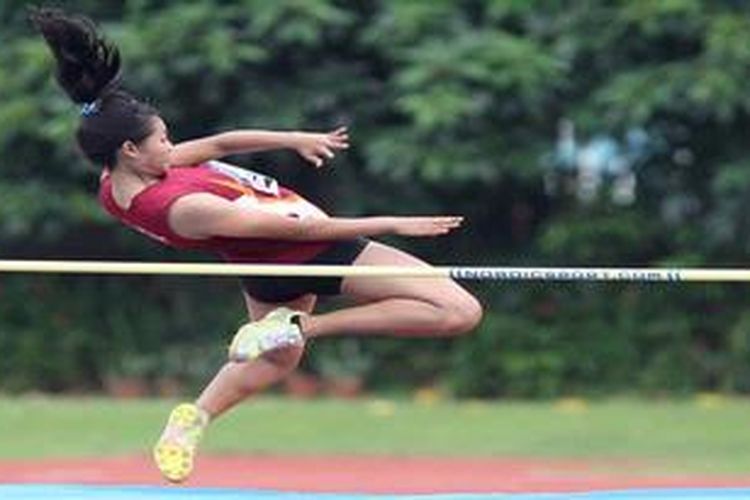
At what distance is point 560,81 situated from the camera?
1605 centimetres

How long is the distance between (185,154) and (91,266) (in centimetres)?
63

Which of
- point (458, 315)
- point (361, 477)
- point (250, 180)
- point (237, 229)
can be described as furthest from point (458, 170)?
point (237, 229)

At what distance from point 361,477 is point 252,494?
2295 mm

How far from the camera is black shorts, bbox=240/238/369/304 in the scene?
9617mm

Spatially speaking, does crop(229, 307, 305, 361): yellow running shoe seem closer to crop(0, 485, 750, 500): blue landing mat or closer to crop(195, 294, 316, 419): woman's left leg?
crop(195, 294, 316, 419): woman's left leg

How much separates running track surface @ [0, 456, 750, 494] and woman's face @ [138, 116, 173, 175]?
1323 millimetres

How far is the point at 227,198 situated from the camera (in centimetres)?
945

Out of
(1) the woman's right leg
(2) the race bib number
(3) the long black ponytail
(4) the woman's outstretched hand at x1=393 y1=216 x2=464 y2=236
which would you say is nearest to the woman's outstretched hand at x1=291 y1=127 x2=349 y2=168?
(2) the race bib number

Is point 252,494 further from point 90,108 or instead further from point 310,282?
point 90,108

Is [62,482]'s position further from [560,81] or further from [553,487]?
[560,81]

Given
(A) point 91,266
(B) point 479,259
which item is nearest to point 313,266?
(A) point 91,266

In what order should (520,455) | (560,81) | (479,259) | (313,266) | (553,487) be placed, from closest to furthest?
1. (313,266)
2. (553,487)
3. (520,455)
4. (560,81)
5. (479,259)

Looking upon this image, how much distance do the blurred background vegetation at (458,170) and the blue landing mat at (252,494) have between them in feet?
18.9

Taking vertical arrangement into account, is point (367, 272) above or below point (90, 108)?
below
